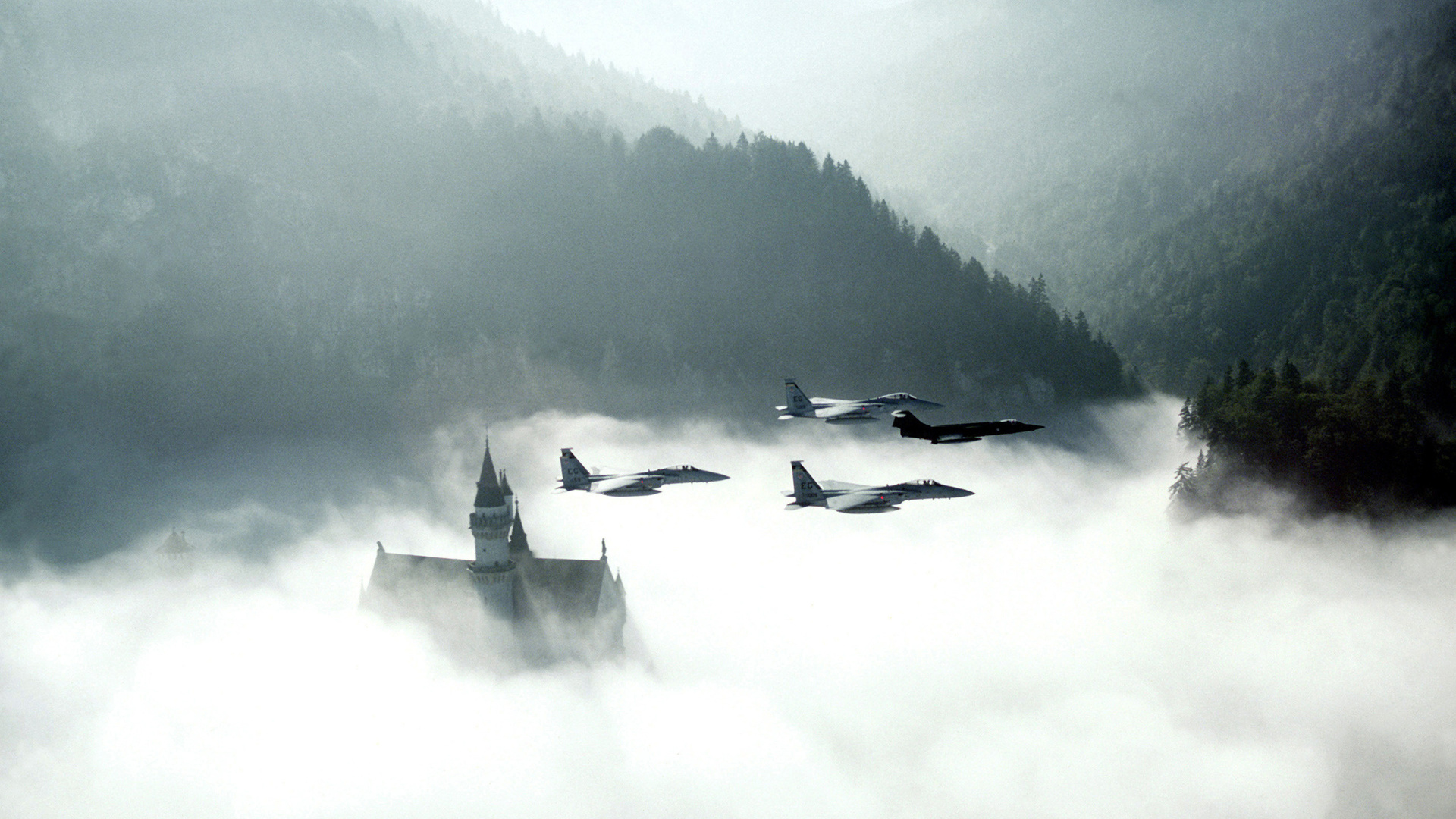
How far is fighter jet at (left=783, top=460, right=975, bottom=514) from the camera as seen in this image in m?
108

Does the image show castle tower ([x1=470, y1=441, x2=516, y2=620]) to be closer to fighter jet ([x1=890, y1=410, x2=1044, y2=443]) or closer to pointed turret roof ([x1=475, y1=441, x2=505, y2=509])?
pointed turret roof ([x1=475, y1=441, x2=505, y2=509])

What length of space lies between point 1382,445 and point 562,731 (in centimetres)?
14302

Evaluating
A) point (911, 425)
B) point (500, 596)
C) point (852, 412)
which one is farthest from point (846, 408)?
point (500, 596)

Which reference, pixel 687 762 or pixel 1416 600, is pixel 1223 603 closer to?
pixel 1416 600

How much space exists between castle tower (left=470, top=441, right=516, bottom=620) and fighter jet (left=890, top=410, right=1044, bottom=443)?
66.5 metres

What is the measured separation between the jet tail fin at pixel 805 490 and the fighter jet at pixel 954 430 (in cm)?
1125

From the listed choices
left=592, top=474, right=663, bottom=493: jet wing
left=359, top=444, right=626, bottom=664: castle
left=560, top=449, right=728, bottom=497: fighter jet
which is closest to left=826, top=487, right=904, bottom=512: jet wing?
left=560, top=449, right=728, bottom=497: fighter jet

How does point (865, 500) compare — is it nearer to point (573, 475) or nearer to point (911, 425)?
point (911, 425)

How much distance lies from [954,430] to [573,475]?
45184 mm

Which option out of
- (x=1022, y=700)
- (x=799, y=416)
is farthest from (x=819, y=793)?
(x=799, y=416)

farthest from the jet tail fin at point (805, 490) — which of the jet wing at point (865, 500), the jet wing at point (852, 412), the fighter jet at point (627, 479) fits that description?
the fighter jet at point (627, 479)

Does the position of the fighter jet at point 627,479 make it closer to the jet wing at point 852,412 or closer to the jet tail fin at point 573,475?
the jet tail fin at point 573,475

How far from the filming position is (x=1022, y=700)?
200 meters

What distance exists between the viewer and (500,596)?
14738cm
